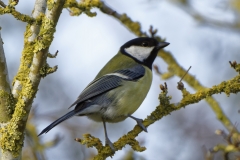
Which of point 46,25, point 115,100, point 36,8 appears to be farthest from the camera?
point 115,100

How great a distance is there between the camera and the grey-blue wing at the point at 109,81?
373cm

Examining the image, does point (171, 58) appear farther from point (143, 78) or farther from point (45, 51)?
point (45, 51)

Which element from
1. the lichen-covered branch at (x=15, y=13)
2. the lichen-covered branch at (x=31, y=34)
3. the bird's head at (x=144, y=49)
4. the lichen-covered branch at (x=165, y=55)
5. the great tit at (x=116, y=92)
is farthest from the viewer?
the bird's head at (x=144, y=49)

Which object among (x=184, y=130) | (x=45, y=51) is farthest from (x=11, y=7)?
(x=184, y=130)

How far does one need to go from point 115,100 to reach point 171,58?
98cm

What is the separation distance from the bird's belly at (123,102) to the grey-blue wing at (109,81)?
62mm

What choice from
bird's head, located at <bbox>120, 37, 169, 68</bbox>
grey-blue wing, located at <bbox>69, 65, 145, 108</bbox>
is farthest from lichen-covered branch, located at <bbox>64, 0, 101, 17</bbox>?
bird's head, located at <bbox>120, 37, 169, 68</bbox>

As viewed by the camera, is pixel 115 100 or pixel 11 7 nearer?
pixel 11 7

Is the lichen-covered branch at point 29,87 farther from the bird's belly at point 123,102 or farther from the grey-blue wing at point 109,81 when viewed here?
the bird's belly at point 123,102

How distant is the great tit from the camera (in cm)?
364

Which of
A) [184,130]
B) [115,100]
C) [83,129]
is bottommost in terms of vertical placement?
[83,129]

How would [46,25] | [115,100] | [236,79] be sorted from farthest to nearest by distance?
[115,100] → [236,79] → [46,25]

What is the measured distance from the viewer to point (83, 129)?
5.67 m

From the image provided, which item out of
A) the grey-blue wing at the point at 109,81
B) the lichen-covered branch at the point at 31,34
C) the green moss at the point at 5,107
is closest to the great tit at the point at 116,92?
the grey-blue wing at the point at 109,81
